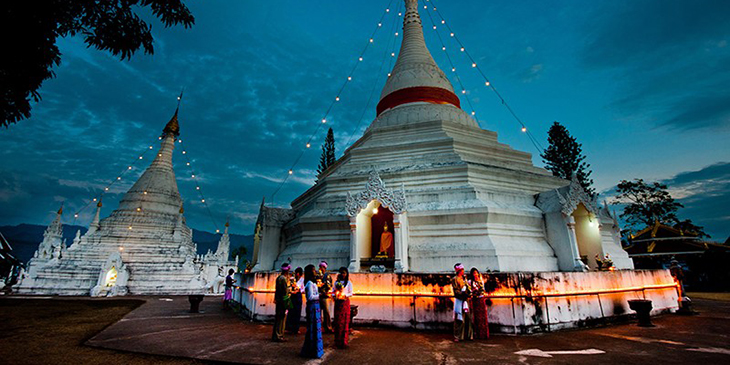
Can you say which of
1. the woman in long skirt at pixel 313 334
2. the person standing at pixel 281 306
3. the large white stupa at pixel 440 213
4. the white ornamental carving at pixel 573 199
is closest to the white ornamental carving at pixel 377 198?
the large white stupa at pixel 440 213

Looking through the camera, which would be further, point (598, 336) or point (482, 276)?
point (482, 276)

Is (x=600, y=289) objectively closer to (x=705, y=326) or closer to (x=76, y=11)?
(x=705, y=326)

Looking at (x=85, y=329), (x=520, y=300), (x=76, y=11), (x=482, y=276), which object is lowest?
(x=85, y=329)

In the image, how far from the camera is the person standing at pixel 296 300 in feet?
23.3

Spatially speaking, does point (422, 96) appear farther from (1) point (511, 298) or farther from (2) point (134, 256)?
(2) point (134, 256)

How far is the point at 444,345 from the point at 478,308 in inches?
46.7

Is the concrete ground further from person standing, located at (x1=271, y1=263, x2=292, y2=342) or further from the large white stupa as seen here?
the large white stupa

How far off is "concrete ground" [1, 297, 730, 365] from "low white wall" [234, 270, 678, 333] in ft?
0.95

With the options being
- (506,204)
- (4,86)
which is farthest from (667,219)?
(4,86)

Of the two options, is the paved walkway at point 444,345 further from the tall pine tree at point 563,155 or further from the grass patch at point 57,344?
the tall pine tree at point 563,155

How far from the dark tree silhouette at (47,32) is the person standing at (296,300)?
17.8ft

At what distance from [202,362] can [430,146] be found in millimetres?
11559

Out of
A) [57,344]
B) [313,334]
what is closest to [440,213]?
[313,334]

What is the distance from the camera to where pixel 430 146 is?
47.0ft
